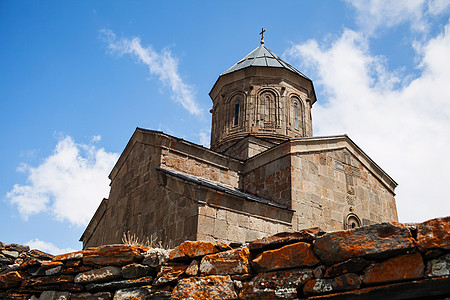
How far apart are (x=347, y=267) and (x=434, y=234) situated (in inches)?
17.0

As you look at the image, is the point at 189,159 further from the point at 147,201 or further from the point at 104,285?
the point at 104,285

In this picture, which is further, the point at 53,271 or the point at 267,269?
the point at 53,271

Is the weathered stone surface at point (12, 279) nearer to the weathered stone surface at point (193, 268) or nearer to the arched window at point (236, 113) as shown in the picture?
the weathered stone surface at point (193, 268)

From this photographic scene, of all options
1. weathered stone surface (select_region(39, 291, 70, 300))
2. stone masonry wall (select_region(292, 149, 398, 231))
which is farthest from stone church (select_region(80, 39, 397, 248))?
weathered stone surface (select_region(39, 291, 70, 300))

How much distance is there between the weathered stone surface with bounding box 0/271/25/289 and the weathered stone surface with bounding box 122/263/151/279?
0.95 meters

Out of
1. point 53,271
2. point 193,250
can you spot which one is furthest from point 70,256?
point 193,250

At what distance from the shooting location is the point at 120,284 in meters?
2.68

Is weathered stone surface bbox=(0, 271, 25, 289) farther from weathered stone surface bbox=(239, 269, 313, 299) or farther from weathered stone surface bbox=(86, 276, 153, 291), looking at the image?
weathered stone surface bbox=(239, 269, 313, 299)

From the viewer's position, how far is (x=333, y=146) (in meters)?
9.08

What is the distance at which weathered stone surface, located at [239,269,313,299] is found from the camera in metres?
2.12

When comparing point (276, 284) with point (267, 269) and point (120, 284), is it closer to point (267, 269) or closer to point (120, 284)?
point (267, 269)

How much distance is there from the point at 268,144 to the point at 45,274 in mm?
8087

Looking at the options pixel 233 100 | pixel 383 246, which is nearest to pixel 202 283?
pixel 383 246

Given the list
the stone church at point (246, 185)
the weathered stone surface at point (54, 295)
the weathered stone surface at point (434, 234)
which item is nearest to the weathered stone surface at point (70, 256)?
the weathered stone surface at point (54, 295)
